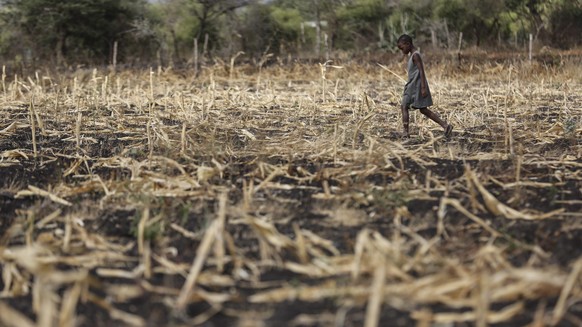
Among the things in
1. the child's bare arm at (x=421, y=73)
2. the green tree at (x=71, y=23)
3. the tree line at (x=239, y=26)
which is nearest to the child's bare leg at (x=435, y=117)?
the child's bare arm at (x=421, y=73)

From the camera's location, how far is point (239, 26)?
2397 cm

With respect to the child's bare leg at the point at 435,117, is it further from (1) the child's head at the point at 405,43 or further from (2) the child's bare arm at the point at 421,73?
(1) the child's head at the point at 405,43

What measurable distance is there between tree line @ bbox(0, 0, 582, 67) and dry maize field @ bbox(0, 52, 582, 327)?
1436cm

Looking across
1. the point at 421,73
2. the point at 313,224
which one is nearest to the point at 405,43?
the point at 421,73

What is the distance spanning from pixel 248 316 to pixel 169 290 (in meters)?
0.34

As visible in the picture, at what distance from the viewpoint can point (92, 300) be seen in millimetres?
2385

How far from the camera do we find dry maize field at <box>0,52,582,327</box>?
232 centimetres

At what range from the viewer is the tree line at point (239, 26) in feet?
70.3

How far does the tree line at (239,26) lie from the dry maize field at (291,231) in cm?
1436

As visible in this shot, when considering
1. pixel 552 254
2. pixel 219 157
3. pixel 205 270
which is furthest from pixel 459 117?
pixel 205 270

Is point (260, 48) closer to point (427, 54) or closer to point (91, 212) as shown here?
point (427, 54)

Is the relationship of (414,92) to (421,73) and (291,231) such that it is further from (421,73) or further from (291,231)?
(291,231)

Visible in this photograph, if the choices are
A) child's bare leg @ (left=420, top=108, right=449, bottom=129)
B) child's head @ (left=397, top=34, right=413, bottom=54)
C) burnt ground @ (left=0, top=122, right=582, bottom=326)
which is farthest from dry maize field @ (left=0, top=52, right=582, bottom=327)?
child's head @ (left=397, top=34, right=413, bottom=54)

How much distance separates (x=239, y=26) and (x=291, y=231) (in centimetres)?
2140
